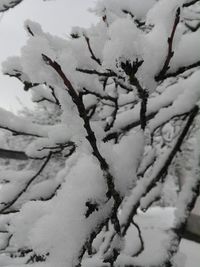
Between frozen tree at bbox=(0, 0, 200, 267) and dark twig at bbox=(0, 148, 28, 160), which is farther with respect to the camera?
dark twig at bbox=(0, 148, 28, 160)

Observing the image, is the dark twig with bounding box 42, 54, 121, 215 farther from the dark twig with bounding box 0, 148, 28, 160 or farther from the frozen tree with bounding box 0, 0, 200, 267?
the dark twig with bounding box 0, 148, 28, 160

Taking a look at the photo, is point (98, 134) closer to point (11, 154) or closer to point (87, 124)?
point (87, 124)

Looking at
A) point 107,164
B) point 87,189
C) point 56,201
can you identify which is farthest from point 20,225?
point 107,164

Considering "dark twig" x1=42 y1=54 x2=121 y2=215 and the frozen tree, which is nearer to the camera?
"dark twig" x1=42 y1=54 x2=121 y2=215

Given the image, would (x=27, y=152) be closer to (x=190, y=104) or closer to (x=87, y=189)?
(x=190, y=104)

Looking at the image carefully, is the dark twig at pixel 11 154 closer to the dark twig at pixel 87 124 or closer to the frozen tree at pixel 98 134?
the frozen tree at pixel 98 134

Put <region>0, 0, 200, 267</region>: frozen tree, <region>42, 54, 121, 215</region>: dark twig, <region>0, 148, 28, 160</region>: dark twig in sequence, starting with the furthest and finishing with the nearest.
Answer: <region>0, 148, 28, 160</region>: dark twig, <region>0, 0, 200, 267</region>: frozen tree, <region>42, 54, 121, 215</region>: dark twig

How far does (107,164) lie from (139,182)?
0.97 m

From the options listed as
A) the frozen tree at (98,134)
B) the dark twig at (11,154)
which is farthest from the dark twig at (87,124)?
the dark twig at (11,154)

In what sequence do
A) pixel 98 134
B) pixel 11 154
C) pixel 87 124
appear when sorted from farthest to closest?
pixel 11 154 → pixel 98 134 → pixel 87 124

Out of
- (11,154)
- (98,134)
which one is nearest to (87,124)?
(98,134)

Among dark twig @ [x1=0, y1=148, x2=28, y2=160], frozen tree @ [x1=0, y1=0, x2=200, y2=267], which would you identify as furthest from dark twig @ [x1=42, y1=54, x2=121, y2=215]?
dark twig @ [x1=0, y1=148, x2=28, y2=160]

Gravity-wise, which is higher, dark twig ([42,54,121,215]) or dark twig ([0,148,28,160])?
dark twig ([42,54,121,215])

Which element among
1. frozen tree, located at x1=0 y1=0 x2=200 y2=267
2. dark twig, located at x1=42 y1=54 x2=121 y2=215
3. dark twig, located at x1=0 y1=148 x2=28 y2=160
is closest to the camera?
dark twig, located at x1=42 y1=54 x2=121 y2=215
